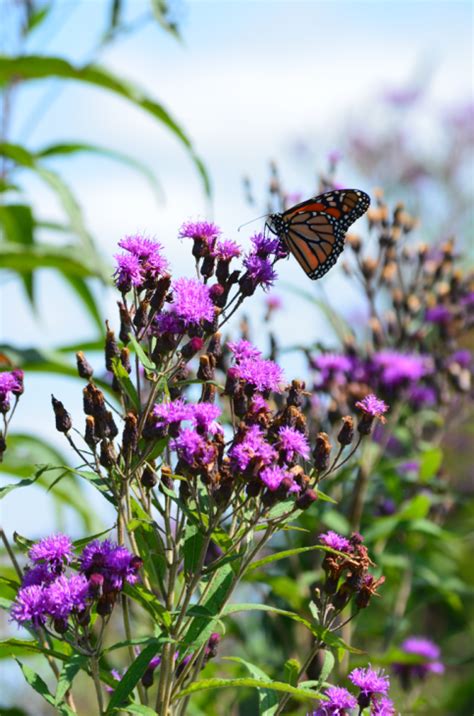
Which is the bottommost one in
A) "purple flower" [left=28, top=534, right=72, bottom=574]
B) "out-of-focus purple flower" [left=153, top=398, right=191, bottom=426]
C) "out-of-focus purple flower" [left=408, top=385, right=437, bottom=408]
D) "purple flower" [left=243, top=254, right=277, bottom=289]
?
"purple flower" [left=28, top=534, right=72, bottom=574]

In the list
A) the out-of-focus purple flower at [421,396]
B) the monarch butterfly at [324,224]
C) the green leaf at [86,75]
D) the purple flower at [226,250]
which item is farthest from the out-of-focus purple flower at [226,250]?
the out-of-focus purple flower at [421,396]

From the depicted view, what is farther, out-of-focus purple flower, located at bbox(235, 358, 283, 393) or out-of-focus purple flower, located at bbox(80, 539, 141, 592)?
out-of-focus purple flower, located at bbox(235, 358, 283, 393)

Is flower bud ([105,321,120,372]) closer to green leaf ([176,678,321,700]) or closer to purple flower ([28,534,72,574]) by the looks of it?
purple flower ([28,534,72,574])

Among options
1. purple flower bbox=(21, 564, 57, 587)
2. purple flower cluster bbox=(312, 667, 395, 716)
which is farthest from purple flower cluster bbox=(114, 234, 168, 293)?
purple flower cluster bbox=(312, 667, 395, 716)

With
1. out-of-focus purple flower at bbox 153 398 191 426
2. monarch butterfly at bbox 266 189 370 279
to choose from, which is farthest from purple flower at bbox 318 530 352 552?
monarch butterfly at bbox 266 189 370 279

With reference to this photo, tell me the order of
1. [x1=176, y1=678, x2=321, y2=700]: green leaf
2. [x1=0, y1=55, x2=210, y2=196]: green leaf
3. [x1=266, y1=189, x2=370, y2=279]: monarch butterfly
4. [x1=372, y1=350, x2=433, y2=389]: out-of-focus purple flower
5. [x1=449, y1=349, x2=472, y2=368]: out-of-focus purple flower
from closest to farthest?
[x1=176, y1=678, x2=321, y2=700]: green leaf < [x1=266, y1=189, x2=370, y2=279]: monarch butterfly < [x1=0, y1=55, x2=210, y2=196]: green leaf < [x1=372, y1=350, x2=433, y2=389]: out-of-focus purple flower < [x1=449, y1=349, x2=472, y2=368]: out-of-focus purple flower

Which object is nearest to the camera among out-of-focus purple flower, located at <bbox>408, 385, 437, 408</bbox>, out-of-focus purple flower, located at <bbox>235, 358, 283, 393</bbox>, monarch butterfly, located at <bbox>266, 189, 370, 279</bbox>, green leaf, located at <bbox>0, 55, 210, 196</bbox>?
out-of-focus purple flower, located at <bbox>235, 358, 283, 393</bbox>

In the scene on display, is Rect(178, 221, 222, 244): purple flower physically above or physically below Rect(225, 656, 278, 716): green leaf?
above
